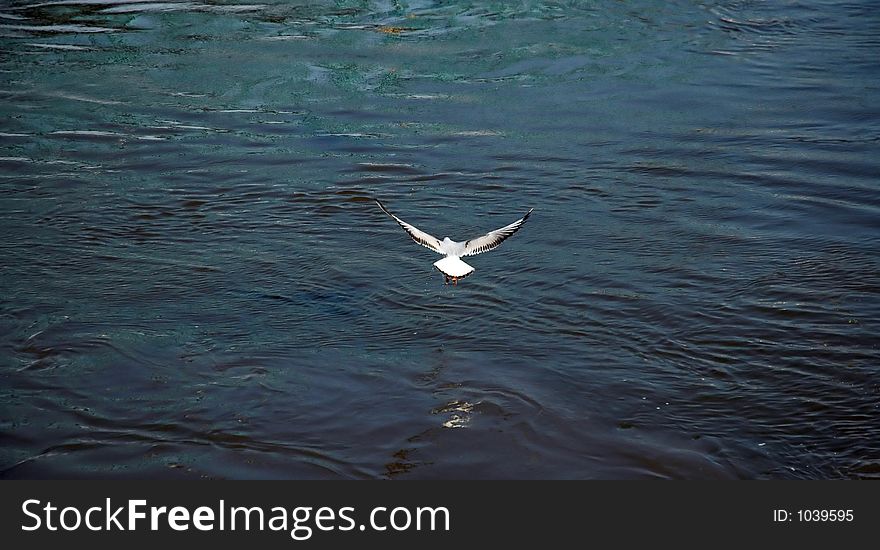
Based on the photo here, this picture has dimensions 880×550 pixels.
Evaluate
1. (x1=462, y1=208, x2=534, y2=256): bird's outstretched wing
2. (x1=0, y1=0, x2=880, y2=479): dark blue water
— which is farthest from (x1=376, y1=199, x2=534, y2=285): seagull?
(x1=0, y1=0, x2=880, y2=479): dark blue water

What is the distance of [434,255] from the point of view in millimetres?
8930

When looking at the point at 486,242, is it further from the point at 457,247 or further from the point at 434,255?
the point at 434,255

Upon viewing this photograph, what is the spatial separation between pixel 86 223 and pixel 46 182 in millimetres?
1220

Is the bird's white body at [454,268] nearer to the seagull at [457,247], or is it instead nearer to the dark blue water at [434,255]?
the seagull at [457,247]

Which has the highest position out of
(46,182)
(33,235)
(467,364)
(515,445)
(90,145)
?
(90,145)

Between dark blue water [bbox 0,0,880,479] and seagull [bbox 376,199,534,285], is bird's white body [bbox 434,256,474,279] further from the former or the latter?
dark blue water [bbox 0,0,880,479]

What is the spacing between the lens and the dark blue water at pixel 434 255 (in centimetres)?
627

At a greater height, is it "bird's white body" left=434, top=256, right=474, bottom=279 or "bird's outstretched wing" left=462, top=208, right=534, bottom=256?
"bird's outstretched wing" left=462, top=208, right=534, bottom=256

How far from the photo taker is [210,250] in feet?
29.2

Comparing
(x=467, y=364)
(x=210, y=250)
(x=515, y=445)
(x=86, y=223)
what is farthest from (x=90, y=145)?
(x=515, y=445)

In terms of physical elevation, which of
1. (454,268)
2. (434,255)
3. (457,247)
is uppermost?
(434,255)

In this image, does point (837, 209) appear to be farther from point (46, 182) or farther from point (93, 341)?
point (46, 182)

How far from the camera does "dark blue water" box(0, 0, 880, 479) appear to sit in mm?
6270

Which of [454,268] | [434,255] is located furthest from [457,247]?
[434,255]
